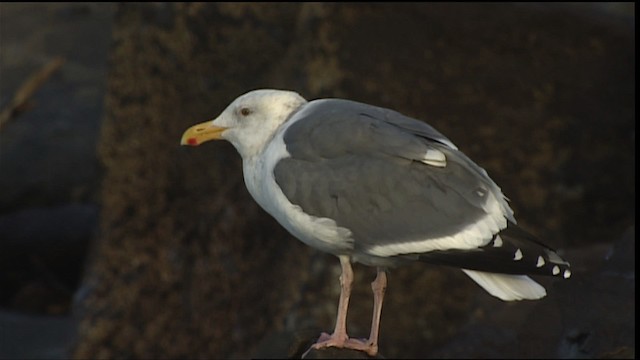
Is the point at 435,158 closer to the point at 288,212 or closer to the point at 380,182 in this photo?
the point at 380,182

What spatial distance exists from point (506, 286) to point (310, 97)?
88.0 inches

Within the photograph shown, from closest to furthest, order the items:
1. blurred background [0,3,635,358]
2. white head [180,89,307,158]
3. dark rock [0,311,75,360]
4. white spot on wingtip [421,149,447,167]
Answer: white spot on wingtip [421,149,447,167], white head [180,89,307,158], blurred background [0,3,635,358], dark rock [0,311,75,360]

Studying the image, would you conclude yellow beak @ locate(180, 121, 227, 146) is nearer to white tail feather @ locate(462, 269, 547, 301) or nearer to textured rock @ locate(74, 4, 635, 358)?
white tail feather @ locate(462, 269, 547, 301)

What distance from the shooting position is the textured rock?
7.04 metres

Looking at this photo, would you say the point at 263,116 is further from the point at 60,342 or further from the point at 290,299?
the point at 60,342

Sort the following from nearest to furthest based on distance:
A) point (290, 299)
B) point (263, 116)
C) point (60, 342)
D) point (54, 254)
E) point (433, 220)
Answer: point (433, 220), point (263, 116), point (290, 299), point (60, 342), point (54, 254)

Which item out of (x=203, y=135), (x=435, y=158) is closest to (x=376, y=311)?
(x=435, y=158)

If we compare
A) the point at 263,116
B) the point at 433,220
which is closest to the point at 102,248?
the point at 263,116

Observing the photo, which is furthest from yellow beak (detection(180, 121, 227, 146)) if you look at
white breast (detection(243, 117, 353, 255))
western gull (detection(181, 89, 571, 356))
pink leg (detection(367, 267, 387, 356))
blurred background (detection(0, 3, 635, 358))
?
blurred background (detection(0, 3, 635, 358))

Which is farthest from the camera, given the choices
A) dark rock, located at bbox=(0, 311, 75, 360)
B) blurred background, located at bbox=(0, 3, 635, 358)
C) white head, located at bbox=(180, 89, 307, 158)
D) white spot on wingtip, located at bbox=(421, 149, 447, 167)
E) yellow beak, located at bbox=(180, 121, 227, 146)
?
dark rock, located at bbox=(0, 311, 75, 360)

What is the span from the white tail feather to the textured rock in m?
1.93

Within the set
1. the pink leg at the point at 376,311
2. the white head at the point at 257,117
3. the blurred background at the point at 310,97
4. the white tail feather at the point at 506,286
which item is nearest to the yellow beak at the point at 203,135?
the white head at the point at 257,117

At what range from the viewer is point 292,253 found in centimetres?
721

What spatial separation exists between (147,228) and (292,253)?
80 centimetres
